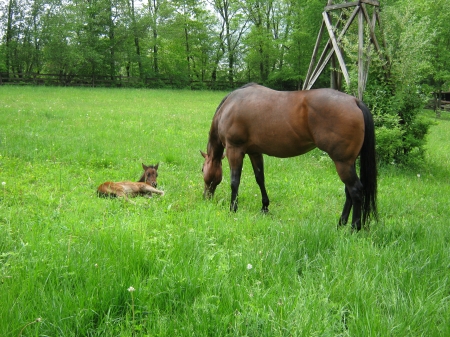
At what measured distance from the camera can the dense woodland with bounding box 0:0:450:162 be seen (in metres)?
33.9

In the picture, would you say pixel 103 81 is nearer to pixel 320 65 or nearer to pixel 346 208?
pixel 320 65

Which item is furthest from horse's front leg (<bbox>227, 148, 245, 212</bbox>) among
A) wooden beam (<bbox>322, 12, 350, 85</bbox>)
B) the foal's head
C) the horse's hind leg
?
wooden beam (<bbox>322, 12, 350, 85</bbox>)

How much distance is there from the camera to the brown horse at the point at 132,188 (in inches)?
221

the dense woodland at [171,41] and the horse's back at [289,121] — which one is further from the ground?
the dense woodland at [171,41]

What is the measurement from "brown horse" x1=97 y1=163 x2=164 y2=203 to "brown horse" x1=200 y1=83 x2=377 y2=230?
1.09 meters

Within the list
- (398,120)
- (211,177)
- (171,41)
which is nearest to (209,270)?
(211,177)

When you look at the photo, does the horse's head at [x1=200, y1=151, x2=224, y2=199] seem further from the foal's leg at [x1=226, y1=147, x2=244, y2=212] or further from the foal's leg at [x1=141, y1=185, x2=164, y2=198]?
the foal's leg at [x1=141, y1=185, x2=164, y2=198]

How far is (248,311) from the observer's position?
2.26 m

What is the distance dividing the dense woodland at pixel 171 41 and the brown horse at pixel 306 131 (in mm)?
20160

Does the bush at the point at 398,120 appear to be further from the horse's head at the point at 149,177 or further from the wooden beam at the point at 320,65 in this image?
the horse's head at the point at 149,177

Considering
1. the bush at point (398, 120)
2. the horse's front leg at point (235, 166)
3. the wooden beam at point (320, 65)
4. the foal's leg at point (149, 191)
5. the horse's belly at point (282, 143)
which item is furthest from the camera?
the wooden beam at point (320, 65)

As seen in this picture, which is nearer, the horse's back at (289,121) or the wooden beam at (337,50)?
the horse's back at (289,121)

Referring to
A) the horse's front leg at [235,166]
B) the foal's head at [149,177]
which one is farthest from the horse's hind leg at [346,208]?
Result: the foal's head at [149,177]

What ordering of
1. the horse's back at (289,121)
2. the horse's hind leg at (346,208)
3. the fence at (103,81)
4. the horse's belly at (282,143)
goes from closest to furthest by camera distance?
1. the horse's back at (289,121)
2. the horse's hind leg at (346,208)
3. the horse's belly at (282,143)
4. the fence at (103,81)
